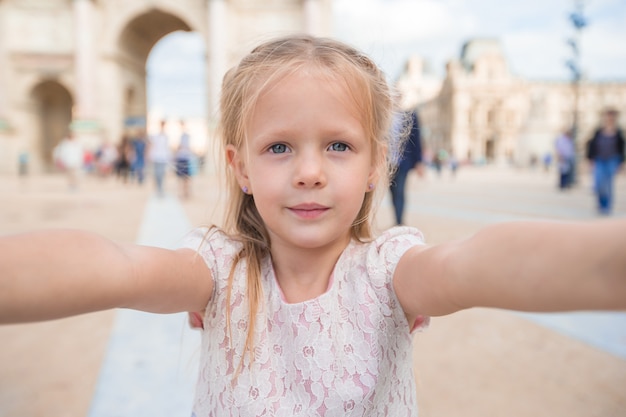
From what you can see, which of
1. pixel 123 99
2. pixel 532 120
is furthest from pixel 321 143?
pixel 532 120

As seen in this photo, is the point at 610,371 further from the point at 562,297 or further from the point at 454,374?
the point at 562,297

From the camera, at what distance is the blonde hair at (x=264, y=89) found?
1.01m

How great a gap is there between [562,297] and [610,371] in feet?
4.89

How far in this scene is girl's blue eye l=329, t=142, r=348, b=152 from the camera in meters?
0.99

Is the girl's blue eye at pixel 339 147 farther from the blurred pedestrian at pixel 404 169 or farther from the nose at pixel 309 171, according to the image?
the blurred pedestrian at pixel 404 169

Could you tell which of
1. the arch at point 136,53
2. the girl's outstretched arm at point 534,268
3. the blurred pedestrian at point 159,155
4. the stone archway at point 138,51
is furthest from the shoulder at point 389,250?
the stone archway at point 138,51

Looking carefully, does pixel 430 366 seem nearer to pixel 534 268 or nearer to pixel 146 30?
pixel 534 268

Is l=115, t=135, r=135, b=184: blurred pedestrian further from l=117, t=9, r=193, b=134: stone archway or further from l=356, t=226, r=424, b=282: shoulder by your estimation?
l=356, t=226, r=424, b=282: shoulder

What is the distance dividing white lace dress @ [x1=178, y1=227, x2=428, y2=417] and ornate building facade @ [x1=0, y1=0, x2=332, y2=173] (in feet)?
62.9

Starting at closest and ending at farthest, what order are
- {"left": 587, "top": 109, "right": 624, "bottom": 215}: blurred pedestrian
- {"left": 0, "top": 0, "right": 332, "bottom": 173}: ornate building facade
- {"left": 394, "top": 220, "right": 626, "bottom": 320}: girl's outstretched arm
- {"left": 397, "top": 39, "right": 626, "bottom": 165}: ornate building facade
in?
{"left": 394, "top": 220, "right": 626, "bottom": 320}: girl's outstretched arm → {"left": 587, "top": 109, "right": 624, "bottom": 215}: blurred pedestrian → {"left": 0, "top": 0, "right": 332, "bottom": 173}: ornate building facade → {"left": 397, "top": 39, "right": 626, "bottom": 165}: ornate building facade

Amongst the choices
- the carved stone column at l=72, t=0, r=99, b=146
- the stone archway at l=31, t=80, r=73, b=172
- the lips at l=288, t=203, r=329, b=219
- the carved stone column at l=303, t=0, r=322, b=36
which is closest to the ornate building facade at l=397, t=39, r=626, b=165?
the carved stone column at l=303, t=0, r=322, b=36

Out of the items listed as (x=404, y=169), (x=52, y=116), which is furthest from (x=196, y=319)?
(x=52, y=116)

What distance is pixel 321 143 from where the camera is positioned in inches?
38.3

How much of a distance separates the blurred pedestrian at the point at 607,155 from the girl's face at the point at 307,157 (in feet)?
24.1
